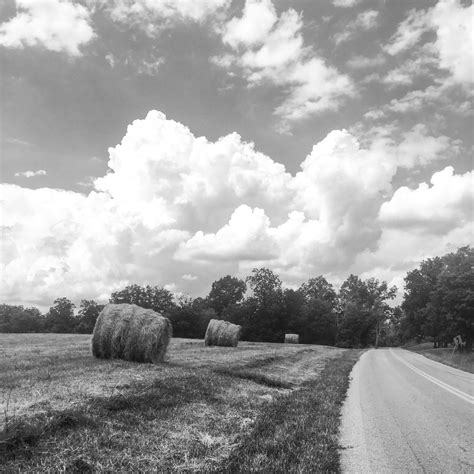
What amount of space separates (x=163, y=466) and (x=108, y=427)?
135 centimetres

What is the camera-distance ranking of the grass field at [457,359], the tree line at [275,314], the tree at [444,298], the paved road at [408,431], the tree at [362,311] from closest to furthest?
the paved road at [408,431] → the grass field at [457,359] → the tree at [444,298] → the tree line at [275,314] → the tree at [362,311]

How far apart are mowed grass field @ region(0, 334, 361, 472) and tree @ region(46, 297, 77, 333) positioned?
85.3 meters

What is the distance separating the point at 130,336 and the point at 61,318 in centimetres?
9041

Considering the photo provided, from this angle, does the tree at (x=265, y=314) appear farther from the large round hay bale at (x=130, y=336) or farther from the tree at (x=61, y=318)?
the large round hay bale at (x=130, y=336)

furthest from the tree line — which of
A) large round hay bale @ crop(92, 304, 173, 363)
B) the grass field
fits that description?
large round hay bale @ crop(92, 304, 173, 363)

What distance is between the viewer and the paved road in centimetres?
609

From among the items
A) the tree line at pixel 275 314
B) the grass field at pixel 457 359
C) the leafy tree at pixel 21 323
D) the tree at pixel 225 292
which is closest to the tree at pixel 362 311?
the tree line at pixel 275 314

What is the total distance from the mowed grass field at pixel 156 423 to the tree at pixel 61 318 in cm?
8527

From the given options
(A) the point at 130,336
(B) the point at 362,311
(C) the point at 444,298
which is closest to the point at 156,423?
(A) the point at 130,336

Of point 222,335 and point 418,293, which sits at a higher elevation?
point 418,293

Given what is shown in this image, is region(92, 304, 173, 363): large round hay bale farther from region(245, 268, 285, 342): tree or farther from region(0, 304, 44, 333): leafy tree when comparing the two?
region(0, 304, 44, 333): leafy tree

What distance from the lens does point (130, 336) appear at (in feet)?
50.4

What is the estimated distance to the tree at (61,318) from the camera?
90688 millimetres

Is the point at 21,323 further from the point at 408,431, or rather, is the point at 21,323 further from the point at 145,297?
the point at 408,431
